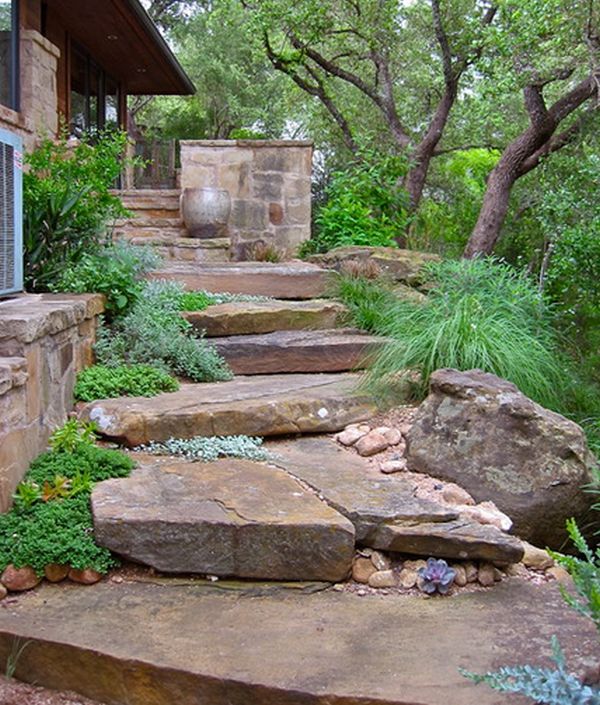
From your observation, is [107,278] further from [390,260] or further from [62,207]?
[390,260]

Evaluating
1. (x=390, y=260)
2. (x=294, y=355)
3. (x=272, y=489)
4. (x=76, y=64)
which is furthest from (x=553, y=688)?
(x=76, y=64)

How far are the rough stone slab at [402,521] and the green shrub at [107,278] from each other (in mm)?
1785

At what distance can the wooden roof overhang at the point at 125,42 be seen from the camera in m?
9.23

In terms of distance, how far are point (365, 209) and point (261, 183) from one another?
50.8 inches

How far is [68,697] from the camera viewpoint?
2.37 meters

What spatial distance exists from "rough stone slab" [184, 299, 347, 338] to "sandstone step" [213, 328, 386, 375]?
0.73 ft

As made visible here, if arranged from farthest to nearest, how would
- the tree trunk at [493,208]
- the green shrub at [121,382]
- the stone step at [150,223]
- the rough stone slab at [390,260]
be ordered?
the tree trunk at [493,208] → the stone step at [150,223] → the rough stone slab at [390,260] → the green shrub at [121,382]

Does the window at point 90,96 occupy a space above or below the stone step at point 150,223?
above

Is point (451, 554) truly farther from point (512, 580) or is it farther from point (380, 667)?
point (380, 667)

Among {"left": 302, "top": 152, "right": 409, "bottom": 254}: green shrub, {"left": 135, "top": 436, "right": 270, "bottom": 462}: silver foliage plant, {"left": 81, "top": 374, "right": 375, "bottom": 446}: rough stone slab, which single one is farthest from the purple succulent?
{"left": 302, "top": 152, "right": 409, "bottom": 254}: green shrub

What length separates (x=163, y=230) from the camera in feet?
28.0

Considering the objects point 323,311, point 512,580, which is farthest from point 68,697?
point 323,311

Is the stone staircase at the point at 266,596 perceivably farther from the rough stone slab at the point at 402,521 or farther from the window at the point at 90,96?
the window at the point at 90,96

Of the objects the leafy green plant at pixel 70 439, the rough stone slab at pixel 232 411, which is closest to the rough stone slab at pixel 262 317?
the rough stone slab at pixel 232 411
